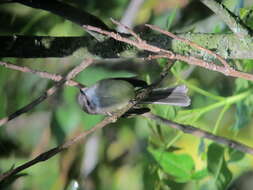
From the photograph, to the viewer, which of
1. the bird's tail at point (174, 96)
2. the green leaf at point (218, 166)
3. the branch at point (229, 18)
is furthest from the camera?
the green leaf at point (218, 166)

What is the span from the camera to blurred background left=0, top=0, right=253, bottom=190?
797mm

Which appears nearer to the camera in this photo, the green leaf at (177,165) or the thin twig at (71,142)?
the thin twig at (71,142)

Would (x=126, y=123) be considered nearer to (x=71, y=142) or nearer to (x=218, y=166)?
(x=218, y=166)

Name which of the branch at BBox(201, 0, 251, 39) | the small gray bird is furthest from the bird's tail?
the branch at BBox(201, 0, 251, 39)

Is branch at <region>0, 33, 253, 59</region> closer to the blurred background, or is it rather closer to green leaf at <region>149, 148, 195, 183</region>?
the blurred background

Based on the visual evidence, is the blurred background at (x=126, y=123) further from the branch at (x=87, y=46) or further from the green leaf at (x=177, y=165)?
the branch at (x=87, y=46)

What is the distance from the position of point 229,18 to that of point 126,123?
26.8 inches

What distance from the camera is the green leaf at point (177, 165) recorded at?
2.63 ft

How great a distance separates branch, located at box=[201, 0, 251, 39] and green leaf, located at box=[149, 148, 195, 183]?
367 millimetres

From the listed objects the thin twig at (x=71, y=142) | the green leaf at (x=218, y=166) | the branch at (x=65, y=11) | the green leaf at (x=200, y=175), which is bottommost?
the green leaf at (x=200, y=175)

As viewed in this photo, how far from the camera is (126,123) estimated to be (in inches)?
44.5

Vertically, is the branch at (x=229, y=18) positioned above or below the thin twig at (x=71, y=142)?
above

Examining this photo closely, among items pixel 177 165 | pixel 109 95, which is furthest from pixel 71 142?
pixel 177 165

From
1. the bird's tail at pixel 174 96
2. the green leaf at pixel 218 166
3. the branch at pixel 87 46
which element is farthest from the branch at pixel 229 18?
the green leaf at pixel 218 166
